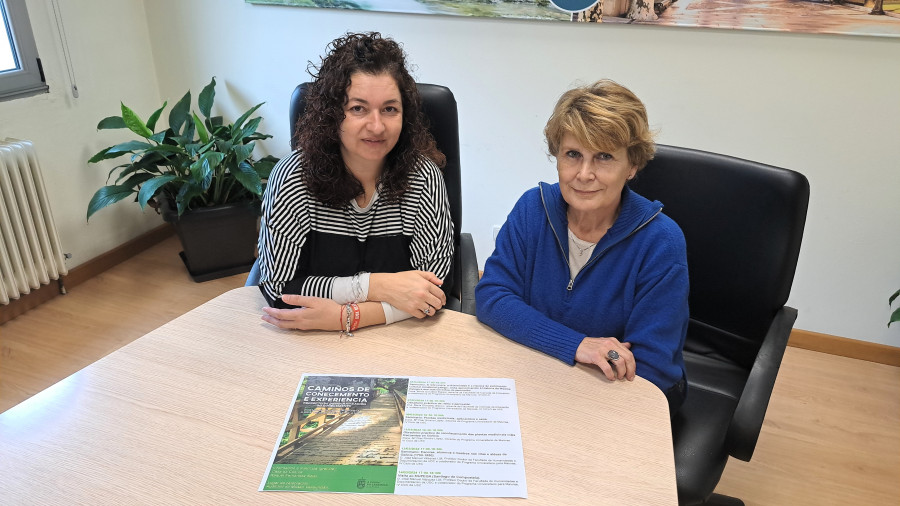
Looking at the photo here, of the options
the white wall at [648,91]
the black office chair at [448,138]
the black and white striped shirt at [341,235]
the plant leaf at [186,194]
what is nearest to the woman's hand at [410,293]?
the black and white striped shirt at [341,235]

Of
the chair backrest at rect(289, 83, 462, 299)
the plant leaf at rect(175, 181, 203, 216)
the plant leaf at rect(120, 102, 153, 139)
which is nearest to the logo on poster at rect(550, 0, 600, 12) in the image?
the chair backrest at rect(289, 83, 462, 299)

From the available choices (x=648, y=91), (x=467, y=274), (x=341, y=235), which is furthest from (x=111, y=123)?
(x=648, y=91)

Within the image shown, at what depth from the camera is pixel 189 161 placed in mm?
2783

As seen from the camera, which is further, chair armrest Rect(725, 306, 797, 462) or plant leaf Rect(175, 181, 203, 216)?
plant leaf Rect(175, 181, 203, 216)

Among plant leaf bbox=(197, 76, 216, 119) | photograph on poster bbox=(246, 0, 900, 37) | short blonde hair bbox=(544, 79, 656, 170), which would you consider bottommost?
plant leaf bbox=(197, 76, 216, 119)

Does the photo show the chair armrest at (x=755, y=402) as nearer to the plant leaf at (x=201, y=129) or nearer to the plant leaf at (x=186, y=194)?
the plant leaf at (x=186, y=194)

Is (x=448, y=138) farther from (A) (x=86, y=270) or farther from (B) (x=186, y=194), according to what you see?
(A) (x=86, y=270)

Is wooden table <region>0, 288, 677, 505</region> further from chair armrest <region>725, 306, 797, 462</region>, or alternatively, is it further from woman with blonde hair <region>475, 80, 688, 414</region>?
chair armrest <region>725, 306, 797, 462</region>

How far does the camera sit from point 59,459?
96 cm

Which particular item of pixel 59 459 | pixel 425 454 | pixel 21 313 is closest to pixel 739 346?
pixel 425 454

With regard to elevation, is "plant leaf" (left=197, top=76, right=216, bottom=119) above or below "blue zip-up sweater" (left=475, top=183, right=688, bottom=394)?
above

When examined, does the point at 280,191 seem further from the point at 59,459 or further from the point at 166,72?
the point at 166,72

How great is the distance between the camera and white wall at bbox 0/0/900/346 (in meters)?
2.14

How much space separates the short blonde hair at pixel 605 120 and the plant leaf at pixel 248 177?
1728 millimetres
